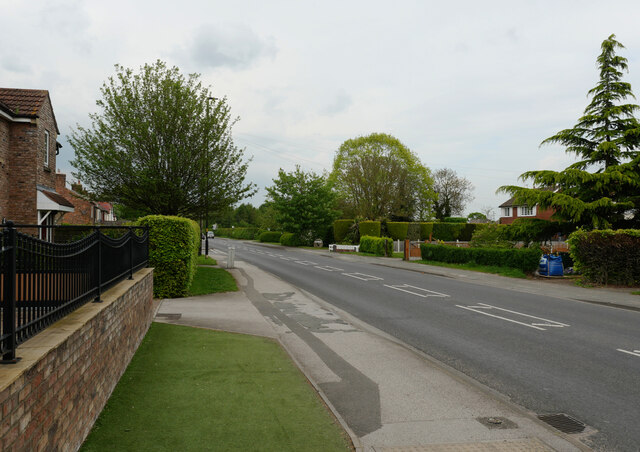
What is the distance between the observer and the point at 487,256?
76.2 feet

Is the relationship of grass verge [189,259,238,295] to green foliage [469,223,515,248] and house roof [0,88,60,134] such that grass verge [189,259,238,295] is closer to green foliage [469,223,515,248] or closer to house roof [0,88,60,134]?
house roof [0,88,60,134]

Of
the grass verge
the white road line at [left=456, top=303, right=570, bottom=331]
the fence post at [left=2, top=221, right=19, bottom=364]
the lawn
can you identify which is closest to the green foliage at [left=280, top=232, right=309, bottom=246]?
the grass verge

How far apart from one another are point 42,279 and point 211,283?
1240 centimetres

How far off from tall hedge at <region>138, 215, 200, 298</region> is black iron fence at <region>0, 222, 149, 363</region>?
6337mm

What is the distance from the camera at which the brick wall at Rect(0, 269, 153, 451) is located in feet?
8.98

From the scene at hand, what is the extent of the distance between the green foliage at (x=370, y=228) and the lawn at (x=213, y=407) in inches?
1375

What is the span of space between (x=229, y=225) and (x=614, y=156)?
107 meters

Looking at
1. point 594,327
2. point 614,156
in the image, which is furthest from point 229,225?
point 594,327

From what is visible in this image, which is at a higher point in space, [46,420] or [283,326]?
[46,420]

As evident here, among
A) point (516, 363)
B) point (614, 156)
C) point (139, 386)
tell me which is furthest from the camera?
point (614, 156)

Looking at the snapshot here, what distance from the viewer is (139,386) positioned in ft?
18.3

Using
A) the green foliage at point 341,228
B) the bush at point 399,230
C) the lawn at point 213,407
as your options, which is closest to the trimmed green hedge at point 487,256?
the bush at point 399,230

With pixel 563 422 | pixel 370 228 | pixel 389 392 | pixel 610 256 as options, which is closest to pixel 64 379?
pixel 389 392

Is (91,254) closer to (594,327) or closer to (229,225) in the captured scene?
(594,327)
